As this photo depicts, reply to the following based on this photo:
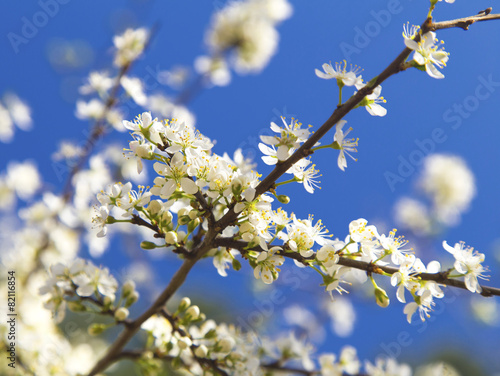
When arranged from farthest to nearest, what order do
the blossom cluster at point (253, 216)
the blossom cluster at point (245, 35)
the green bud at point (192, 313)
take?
the blossom cluster at point (245, 35) < the green bud at point (192, 313) < the blossom cluster at point (253, 216)

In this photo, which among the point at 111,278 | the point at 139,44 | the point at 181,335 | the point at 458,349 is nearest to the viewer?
the point at 181,335

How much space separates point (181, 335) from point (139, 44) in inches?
90.7

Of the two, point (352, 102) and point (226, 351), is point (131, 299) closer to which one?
point (226, 351)

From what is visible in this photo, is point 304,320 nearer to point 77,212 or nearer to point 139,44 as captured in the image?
point 77,212

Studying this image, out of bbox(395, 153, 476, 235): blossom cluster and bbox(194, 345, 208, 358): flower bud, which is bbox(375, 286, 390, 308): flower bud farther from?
bbox(395, 153, 476, 235): blossom cluster

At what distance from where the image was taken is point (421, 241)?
4.00 meters

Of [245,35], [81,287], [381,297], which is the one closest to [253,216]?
[381,297]

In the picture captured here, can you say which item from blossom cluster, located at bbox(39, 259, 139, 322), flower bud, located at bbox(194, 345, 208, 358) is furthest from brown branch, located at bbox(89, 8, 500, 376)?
blossom cluster, located at bbox(39, 259, 139, 322)

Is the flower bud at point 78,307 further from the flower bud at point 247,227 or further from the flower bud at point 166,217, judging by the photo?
Result: the flower bud at point 247,227

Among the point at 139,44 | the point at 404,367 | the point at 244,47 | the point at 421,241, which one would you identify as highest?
the point at 244,47

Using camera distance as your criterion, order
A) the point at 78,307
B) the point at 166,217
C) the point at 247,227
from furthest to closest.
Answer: the point at 78,307
the point at 166,217
the point at 247,227

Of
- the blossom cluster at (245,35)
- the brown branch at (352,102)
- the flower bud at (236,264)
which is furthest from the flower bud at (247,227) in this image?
the blossom cluster at (245,35)

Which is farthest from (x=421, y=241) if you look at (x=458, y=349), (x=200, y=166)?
(x=458, y=349)

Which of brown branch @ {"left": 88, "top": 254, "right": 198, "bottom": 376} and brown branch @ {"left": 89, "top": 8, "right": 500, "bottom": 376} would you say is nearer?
brown branch @ {"left": 89, "top": 8, "right": 500, "bottom": 376}
